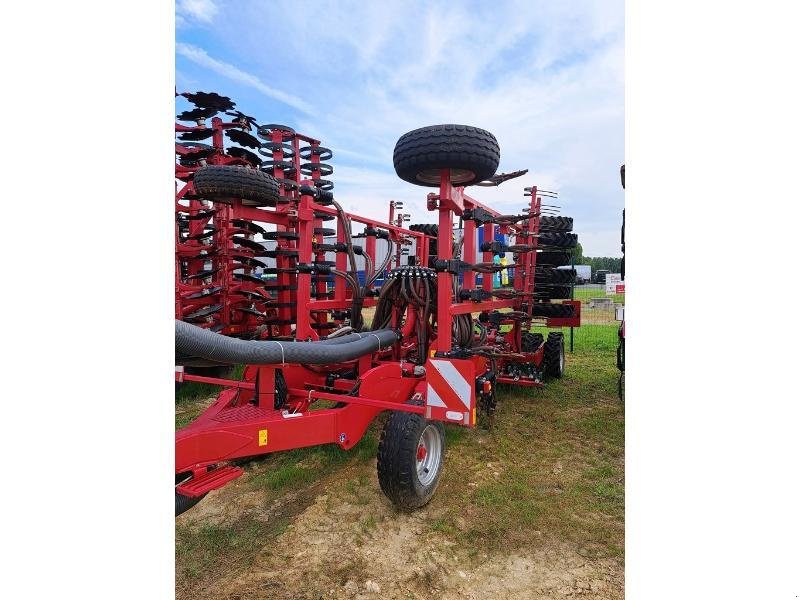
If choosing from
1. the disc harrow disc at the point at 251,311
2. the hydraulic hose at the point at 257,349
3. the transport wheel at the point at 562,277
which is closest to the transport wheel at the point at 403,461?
the hydraulic hose at the point at 257,349

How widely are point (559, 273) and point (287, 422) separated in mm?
5130

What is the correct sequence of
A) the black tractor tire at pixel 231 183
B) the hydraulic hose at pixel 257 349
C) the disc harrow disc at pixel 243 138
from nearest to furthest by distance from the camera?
the hydraulic hose at pixel 257 349, the black tractor tire at pixel 231 183, the disc harrow disc at pixel 243 138

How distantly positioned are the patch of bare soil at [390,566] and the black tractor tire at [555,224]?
184 inches

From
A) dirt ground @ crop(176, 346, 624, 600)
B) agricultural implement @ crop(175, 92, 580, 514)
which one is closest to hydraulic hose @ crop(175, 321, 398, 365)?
agricultural implement @ crop(175, 92, 580, 514)

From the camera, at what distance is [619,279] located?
5.68 meters

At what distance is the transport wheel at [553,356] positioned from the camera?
23.2 ft

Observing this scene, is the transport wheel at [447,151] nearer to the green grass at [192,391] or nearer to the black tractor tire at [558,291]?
the black tractor tire at [558,291]

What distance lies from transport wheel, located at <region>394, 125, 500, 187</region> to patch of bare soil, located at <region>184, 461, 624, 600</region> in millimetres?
2520

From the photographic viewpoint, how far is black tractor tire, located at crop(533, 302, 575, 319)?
6.82 metres

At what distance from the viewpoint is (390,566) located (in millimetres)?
2701

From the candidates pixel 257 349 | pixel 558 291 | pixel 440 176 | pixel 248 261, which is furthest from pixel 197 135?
pixel 558 291

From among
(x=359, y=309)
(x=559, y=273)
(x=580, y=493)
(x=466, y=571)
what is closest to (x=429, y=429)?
(x=466, y=571)

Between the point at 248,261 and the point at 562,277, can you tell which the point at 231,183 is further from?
the point at 562,277

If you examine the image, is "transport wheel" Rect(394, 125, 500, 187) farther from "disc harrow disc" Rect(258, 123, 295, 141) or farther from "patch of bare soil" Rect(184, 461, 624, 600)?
"disc harrow disc" Rect(258, 123, 295, 141)
